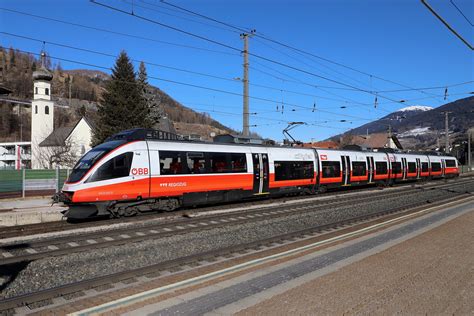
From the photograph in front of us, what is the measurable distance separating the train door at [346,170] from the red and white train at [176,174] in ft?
6.16

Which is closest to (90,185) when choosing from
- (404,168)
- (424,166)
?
(404,168)

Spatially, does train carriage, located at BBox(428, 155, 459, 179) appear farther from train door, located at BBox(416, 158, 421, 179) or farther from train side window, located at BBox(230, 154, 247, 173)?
train side window, located at BBox(230, 154, 247, 173)

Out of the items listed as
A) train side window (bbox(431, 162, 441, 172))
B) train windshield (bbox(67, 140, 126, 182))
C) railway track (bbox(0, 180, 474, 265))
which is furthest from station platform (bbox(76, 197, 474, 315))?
train side window (bbox(431, 162, 441, 172))

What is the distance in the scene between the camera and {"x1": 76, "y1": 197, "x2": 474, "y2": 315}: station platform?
529 centimetres

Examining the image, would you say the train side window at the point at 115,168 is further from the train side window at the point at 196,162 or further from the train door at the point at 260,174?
the train door at the point at 260,174

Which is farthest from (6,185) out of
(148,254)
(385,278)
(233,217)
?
(385,278)

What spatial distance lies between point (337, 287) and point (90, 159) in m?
10.3

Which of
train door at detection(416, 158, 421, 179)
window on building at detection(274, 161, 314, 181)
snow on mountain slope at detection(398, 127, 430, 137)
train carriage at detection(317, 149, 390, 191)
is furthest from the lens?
snow on mountain slope at detection(398, 127, 430, 137)

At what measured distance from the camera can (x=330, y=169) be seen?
25844 mm

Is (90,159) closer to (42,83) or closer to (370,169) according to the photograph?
(370,169)

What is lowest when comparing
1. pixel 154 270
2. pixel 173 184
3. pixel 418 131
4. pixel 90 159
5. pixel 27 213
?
pixel 154 270

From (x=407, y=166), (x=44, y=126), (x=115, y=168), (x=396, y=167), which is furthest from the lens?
(x=44, y=126)

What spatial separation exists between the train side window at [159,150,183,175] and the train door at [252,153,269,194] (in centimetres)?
486

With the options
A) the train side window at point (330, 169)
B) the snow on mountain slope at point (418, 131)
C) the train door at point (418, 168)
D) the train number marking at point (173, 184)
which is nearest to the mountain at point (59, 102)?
the train door at point (418, 168)
